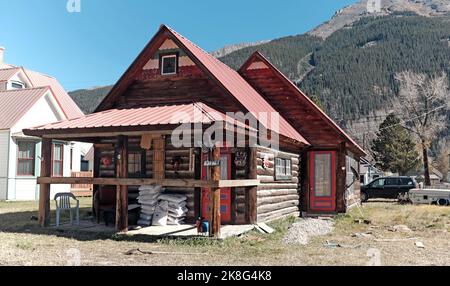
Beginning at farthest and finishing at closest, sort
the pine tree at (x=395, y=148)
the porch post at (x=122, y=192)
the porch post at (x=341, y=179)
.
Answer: the pine tree at (x=395, y=148)
the porch post at (x=341, y=179)
the porch post at (x=122, y=192)

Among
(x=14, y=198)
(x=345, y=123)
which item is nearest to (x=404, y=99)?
(x=14, y=198)

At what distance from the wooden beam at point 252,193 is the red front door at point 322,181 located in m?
6.21

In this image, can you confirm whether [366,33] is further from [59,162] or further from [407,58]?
[59,162]

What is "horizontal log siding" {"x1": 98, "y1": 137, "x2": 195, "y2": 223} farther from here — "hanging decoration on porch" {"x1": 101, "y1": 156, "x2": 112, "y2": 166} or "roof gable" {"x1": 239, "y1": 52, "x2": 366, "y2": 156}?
"roof gable" {"x1": 239, "y1": 52, "x2": 366, "y2": 156}

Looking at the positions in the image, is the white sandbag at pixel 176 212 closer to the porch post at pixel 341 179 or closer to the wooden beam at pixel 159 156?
the wooden beam at pixel 159 156

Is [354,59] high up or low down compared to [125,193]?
up

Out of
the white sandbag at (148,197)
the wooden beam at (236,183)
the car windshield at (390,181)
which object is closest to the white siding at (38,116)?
the white sandbag at (148,197)

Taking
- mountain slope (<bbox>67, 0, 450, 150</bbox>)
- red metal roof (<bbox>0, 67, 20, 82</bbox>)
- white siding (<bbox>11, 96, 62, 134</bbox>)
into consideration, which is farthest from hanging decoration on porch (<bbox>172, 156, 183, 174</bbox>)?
mountain slope (<bbox>67, 0, 450, 150</bbox>)

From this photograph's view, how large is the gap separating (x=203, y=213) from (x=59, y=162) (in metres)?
15.8

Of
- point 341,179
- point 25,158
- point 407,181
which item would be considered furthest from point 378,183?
point 25,158

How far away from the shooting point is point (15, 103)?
1058 inches

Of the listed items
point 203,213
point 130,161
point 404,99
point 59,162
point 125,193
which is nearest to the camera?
point 125,193

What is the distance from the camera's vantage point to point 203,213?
14.9 m

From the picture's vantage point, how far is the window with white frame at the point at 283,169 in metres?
16.8
